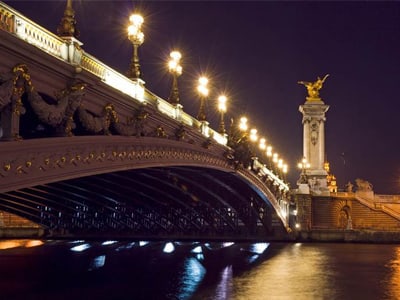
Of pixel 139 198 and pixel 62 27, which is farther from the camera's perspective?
pixel 139 198

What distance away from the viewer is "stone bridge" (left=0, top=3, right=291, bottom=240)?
12883mm

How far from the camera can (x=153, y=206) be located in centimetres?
4284

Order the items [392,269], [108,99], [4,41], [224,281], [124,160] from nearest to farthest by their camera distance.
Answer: [4,41]
[108,99]
[124,160]
[224,281]
[392,269]

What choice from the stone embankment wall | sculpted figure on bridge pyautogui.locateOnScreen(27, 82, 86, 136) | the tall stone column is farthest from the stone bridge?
the tall stone column

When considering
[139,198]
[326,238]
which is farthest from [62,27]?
[326,238]

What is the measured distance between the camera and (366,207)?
75938 millimetres

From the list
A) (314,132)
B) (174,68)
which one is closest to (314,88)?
(314,132)

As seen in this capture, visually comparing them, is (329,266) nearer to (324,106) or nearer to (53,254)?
(53,254)

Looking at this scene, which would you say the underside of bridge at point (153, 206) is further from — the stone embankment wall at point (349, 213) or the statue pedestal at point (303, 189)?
the stone embankment wall at point (349, 213)

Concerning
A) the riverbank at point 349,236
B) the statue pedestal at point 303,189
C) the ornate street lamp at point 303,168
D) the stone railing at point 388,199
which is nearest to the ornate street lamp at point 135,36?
the riverbank at point 349,236

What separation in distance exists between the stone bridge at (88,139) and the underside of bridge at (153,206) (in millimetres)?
144

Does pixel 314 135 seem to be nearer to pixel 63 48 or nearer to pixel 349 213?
pixel 349 213

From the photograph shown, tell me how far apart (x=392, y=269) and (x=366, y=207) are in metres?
45.4

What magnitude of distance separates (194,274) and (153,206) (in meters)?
15.0
